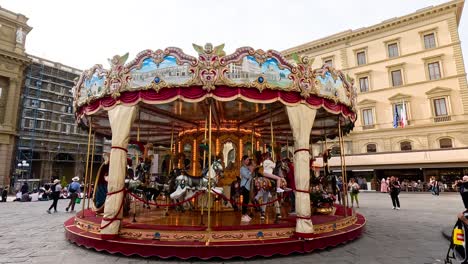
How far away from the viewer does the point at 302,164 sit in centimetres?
657

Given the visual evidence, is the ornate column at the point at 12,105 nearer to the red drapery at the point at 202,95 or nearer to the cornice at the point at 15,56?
the cornice at the point at 15,56

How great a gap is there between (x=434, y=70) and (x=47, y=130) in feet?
158

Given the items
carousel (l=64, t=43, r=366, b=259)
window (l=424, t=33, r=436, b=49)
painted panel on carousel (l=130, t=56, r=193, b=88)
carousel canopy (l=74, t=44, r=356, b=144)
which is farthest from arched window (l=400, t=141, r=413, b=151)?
painted panel on carousel (l=130, t=56, r=193, b=88)

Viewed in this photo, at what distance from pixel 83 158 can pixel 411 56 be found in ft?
149

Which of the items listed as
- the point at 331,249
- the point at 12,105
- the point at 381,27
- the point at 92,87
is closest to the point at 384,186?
the point at 381,27

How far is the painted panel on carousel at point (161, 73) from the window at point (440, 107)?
102 ft

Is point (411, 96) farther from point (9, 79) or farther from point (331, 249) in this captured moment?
point (9, 79)

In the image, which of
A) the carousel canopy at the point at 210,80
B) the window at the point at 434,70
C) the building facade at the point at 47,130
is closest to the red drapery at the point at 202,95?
the carousel canopy at the point at 210,80

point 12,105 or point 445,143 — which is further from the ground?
point 12,105

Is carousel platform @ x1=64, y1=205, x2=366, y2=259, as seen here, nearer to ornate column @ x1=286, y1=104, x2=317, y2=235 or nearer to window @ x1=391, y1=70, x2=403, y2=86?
ornate column @ x1=286, y1=104, x2=317, y2=235

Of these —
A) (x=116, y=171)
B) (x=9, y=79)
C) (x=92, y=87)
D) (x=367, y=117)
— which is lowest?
(x=116, y=171)

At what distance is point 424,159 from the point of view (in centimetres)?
2602

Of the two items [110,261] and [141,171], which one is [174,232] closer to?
[110,261]

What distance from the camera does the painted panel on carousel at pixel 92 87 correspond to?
7.30 meters
